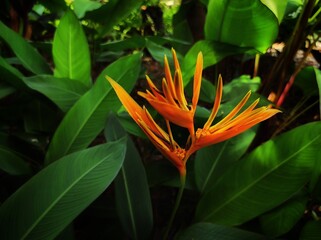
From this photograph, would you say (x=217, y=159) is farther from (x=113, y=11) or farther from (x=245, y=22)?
(x=113, y=11)

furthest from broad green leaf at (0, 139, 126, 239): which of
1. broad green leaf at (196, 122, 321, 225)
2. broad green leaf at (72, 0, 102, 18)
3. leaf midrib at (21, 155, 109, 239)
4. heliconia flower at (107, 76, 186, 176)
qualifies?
broad green leaf at (72, 0, 102, 18)

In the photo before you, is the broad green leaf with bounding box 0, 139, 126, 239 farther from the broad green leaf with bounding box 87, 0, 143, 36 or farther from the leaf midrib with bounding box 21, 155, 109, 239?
the broad green leaf with bounding box 87, 0, 143, 36

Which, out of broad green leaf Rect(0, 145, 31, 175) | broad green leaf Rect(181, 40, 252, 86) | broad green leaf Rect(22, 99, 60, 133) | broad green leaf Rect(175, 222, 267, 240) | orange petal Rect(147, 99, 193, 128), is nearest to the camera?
orange petal Rect(147, 99, 193, 128)

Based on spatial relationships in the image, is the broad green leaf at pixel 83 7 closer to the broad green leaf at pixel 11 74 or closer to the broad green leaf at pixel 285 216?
the broad green leaf at pixel 11 74

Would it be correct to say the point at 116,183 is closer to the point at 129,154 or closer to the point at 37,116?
the point at 129,154

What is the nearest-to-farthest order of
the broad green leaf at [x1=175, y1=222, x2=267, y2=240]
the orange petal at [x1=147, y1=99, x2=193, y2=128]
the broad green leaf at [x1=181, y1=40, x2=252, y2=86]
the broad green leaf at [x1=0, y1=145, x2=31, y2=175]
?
the orange petal at [x1=147, y1=99, x2=193, y2=128] < the broad green leaf at [x1=175, y1=222, x2=267, y2=240] < the broad green leaf at [x1=0, y1=145, x2=31, y2=175] < the broad green leaf at [x1=181, y1=40, x2=252, y2=86]

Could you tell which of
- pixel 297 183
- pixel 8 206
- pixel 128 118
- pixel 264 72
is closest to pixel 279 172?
pixel 297 183
